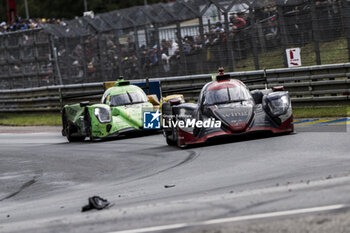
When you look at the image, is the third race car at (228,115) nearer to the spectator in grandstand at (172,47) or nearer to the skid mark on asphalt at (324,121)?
the skid mark on asphalt at (324,121)

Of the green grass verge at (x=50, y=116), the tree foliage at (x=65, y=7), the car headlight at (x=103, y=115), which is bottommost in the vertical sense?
the green grass verge at (x=50, y=116)

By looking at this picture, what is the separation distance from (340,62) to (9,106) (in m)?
15.9

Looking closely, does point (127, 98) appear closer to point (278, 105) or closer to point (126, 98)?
point (126, 98)

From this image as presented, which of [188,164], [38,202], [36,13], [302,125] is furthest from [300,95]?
[36,13]

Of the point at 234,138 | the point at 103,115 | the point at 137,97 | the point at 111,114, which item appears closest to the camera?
the point at 234,138

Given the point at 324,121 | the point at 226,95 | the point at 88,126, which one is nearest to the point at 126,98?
the point at 88,126

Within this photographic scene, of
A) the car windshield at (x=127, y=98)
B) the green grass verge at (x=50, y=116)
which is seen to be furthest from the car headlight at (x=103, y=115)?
the green grass verge at (x=50, y=116)

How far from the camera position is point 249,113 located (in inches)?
515

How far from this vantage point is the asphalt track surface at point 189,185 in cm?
618

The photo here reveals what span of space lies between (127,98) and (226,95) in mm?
4571

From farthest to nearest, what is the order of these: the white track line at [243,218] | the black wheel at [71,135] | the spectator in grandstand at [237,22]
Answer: the spectator in grandstand at [237,22]
the black wheel at [71,135]
the white track line at [243,218]

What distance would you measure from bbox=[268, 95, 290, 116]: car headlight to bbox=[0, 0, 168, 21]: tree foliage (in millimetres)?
56764

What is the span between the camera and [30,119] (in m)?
26.9

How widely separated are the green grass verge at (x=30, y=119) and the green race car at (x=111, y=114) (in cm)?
610
